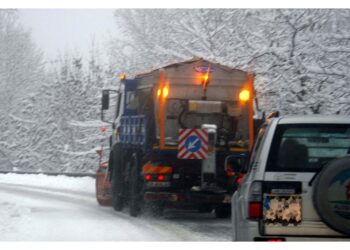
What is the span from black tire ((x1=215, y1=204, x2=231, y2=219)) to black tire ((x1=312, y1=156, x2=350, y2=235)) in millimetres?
8830

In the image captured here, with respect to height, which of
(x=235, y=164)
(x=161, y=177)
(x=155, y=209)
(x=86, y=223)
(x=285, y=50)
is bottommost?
(x=86, y=223)

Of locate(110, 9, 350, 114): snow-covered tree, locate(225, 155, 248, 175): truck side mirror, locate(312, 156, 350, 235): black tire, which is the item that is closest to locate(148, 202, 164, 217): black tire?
locate(110, 9, 350, 114): snow-covered tree

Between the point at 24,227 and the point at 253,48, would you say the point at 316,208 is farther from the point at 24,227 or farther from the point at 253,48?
the point at 253,48

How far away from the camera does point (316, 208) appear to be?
21.7 feet

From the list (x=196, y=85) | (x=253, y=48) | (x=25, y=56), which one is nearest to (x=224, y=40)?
(x=253, y=48)

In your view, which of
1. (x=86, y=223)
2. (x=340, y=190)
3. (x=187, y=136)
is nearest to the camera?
(x=340, y=190)

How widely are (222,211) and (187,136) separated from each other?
6.00ft

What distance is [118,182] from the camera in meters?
16.8

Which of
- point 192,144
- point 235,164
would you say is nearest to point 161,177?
point 192,144

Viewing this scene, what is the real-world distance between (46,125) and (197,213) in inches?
711

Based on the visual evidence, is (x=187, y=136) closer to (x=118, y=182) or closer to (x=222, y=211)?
(x=222, y=211)

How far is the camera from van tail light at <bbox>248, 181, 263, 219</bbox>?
6852 millimetres

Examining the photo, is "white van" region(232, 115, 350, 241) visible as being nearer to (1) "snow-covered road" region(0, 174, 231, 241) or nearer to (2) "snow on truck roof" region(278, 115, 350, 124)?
(2) "snow on truck roof" region(278, 115, 350, 124)

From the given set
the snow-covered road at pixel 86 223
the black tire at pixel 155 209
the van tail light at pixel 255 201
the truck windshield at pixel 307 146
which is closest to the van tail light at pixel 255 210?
the van tail light at pixel 255 201
